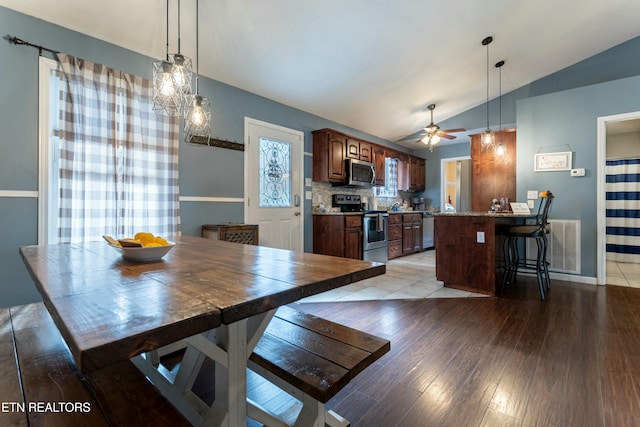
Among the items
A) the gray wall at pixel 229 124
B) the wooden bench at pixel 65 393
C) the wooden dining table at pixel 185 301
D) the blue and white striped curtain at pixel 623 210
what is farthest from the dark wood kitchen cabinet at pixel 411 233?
the wooden bench at pixel 65 393

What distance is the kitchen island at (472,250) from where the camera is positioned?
3.20 metres

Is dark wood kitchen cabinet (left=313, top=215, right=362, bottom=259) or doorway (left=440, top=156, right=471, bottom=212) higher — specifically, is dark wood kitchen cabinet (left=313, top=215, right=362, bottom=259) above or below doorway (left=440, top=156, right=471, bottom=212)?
below

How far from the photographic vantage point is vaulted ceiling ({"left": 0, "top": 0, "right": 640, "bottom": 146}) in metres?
2.48

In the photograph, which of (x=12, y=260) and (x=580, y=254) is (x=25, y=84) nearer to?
(x=12, y=260)

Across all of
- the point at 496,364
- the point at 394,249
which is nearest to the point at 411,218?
the point at 394,249

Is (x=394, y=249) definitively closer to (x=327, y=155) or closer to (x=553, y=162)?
(x=327, y=155)

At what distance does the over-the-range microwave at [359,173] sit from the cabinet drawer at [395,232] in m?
0.90

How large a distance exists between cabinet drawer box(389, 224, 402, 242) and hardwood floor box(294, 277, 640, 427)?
2.37 m

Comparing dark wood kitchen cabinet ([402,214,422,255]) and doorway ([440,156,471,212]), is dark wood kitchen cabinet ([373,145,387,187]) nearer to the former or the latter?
dark wood kitchen cabinet ([402,214,422,255])

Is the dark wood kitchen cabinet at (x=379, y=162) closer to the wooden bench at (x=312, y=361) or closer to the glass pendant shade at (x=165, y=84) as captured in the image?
the glass pendant shade at (x=165, y=84)

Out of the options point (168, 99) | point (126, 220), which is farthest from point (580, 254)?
point (126, 220)

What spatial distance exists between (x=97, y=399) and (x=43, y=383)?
230 mm

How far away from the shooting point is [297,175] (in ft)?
14.3

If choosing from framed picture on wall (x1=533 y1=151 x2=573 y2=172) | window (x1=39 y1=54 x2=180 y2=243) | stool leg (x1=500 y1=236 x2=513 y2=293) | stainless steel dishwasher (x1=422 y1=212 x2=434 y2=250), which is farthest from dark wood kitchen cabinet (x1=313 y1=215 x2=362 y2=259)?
framed picture on wall (x1=533 y1=151 x2=573 y2=172)
